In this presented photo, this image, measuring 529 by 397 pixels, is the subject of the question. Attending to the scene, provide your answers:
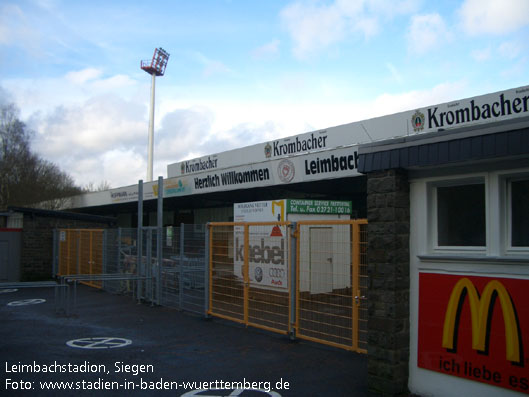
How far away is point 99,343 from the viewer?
8.59 meters

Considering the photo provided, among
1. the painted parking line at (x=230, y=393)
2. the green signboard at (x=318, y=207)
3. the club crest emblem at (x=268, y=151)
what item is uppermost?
the club crest emblem at (x=268, y=151)

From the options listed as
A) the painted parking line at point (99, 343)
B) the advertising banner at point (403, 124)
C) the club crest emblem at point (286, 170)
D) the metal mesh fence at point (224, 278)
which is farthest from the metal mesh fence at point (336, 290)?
the club crest emblem at point (286, 170)

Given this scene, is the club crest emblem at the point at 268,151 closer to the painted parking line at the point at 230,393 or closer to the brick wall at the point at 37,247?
the brick wall at the point at 37,247

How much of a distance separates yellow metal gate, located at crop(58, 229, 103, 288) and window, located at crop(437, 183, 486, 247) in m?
13.7

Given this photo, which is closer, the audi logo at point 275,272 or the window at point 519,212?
the window at point 519,212

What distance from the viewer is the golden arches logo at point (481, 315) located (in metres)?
4.91

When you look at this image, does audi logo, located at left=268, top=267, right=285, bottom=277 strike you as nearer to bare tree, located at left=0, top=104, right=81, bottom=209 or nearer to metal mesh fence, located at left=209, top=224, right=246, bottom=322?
metal mesh fence, located at left=209, top=224, right=246, bottom=322

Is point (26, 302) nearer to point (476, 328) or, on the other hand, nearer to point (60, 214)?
point (60, 214)

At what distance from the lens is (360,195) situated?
2078 centimetres

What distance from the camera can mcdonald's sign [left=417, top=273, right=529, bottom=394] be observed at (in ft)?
16.0

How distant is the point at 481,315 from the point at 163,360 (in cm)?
451

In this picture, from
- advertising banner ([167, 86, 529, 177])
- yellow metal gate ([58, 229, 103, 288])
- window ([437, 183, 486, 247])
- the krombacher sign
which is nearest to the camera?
window ([437, 183, 486, 247])

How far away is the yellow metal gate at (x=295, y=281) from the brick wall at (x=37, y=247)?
464 inches

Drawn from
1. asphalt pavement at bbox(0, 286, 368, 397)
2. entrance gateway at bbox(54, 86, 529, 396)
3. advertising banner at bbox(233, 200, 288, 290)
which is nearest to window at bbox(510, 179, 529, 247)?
entrance gateway at bbox(54, 86, 529, 396)
